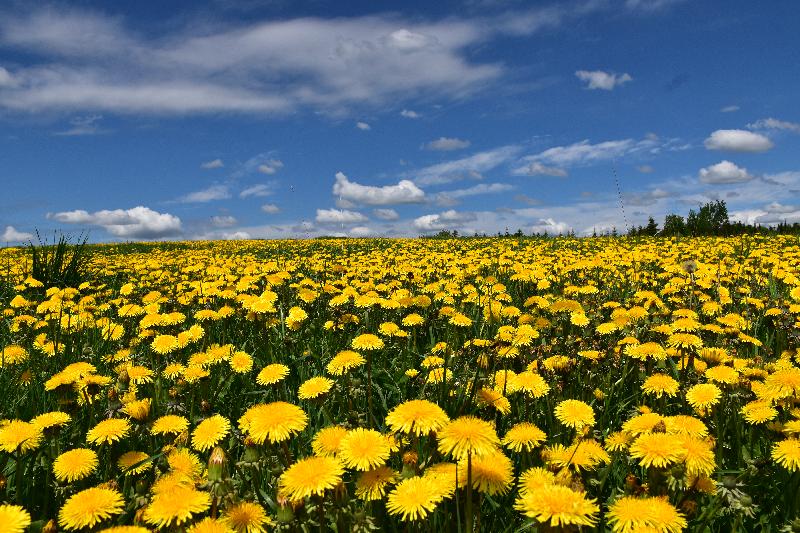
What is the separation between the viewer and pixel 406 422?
1.65m

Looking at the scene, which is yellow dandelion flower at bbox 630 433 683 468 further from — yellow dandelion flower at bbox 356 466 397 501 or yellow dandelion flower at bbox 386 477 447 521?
yellow dandelion flower at bbox 356 466 397 501

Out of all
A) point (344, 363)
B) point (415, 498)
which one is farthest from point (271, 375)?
point (415, 498)

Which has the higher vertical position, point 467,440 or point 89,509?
point 467,440

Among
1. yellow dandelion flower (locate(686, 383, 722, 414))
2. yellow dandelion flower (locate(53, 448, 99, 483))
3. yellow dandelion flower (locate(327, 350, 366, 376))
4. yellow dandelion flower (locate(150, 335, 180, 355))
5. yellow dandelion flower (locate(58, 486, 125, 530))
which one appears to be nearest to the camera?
yellow dandelion flower (locate(58, 486, 125, 530))

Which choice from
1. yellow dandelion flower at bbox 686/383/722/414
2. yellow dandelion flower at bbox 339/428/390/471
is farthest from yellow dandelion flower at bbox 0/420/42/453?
yellow dandelion flower at bbox 686/383/722/414

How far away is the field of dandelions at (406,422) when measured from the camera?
1.57 m

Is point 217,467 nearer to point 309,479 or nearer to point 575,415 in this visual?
point 309,479

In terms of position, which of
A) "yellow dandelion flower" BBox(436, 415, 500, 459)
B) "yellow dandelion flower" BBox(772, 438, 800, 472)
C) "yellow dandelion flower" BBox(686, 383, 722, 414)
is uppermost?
"yellow dandelion flower" BBox(436, 415, 500, 459)

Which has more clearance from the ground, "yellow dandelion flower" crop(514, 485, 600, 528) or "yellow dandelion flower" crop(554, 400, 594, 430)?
"yellow dandelion flower" crop(514, 485, 600, 528)

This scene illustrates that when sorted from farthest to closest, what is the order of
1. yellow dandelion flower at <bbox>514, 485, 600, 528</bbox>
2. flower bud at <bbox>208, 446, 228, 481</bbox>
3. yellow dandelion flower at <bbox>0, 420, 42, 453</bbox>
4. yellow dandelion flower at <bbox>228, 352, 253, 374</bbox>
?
yellow dandelion flower at <bbox>228, 352, 253, 374</bbox> → yellow dandelion flower at <bbox>0, 420, 42, 453</bbox> → flower bud at <bbox>208, 446, 228, 481</bbox> → yellow dandelion flower at <bbox>514, 485, 600, 528</bbox>

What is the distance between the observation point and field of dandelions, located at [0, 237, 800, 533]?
1.57 metres

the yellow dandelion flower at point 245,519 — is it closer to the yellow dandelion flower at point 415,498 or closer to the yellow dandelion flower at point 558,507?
the yellow dandelion flower at point 415,498

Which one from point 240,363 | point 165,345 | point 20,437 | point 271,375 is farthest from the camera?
point 165,345

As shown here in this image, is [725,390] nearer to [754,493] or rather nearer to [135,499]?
[754,493]
